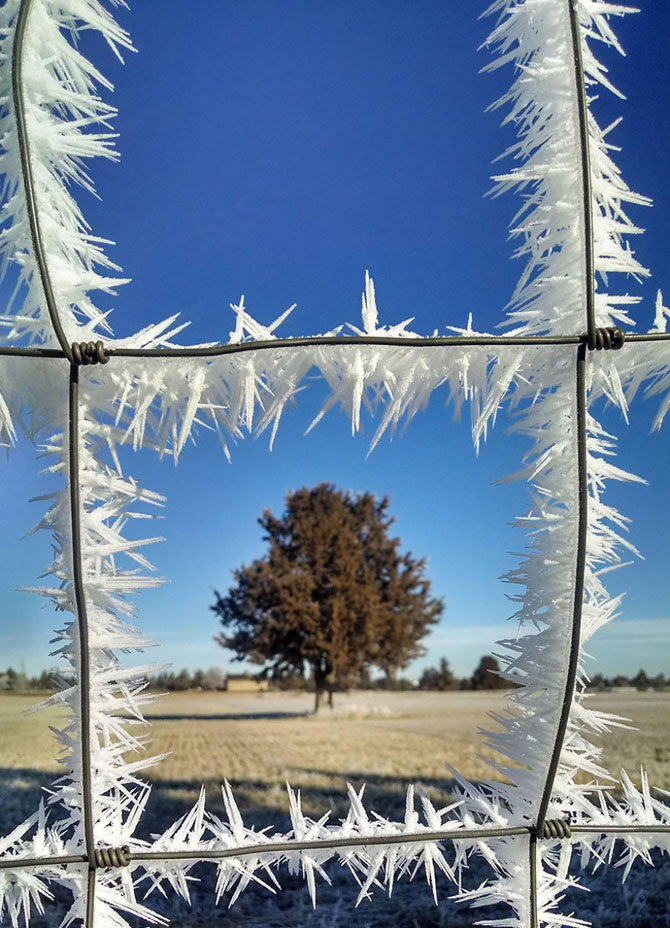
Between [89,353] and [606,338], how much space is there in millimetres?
206

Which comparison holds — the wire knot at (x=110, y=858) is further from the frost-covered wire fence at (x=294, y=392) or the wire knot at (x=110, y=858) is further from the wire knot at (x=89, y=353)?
the wire knot at (x=89, y=353)

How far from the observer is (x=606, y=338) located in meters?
0.31

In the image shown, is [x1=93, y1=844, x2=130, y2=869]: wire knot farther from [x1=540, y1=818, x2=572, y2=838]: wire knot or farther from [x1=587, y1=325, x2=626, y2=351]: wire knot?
[x1=587, y1=325, x2=626, y2=351]: wire knot

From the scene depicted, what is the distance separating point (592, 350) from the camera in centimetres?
32

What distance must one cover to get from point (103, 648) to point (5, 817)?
3.24 ft

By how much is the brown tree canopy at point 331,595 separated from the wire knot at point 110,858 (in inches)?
92.4

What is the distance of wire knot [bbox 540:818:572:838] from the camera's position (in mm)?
335

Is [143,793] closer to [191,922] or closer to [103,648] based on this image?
[103,648]

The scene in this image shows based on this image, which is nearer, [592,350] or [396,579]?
[592,350]

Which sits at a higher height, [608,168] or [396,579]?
[608,168]

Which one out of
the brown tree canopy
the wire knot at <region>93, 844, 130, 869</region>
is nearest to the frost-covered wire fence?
the wire knot at <region>93, 844, 130, 869</region>

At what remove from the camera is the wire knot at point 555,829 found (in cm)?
33

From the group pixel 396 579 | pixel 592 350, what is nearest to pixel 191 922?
pixel 592 350

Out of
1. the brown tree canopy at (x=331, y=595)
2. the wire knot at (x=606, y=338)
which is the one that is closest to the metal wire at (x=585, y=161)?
the wire knot at (x=606, y=338)
